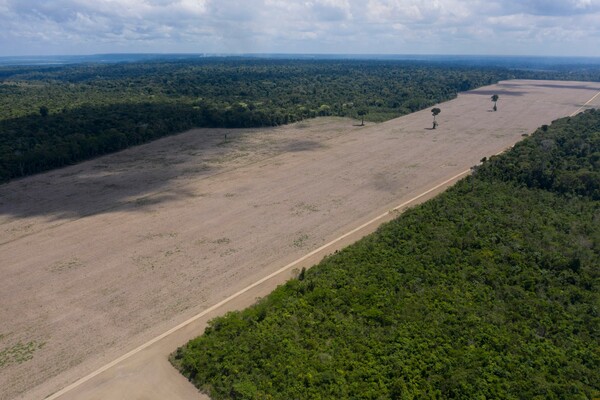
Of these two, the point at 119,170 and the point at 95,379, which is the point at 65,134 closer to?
the point at 119,170

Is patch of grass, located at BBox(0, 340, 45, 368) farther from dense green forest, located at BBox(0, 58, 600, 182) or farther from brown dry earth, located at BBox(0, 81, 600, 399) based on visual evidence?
dense green forest, located at BBox(0, 58, 600, 182)

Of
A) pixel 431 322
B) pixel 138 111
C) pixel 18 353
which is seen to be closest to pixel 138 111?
pixel 138 111

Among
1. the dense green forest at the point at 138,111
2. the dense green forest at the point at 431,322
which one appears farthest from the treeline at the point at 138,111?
the dense green forest at the point at 431,322

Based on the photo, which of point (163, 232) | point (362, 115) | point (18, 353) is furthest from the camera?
point (362, 115)

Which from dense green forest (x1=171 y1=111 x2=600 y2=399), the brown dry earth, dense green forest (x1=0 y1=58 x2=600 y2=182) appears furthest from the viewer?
dense green forest (x1=0 y1=58 x2=600 y2=182)

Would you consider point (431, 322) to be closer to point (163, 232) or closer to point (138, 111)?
point (163, 232)

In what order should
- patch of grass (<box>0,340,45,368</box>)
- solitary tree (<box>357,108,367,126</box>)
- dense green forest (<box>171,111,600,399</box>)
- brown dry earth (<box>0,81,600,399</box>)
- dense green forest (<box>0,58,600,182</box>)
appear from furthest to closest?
solitary tree (<box>357,108,367,126</box>), dense green forest (<box>0,58,600,182</box>), brown dry earth (<box>0,81,600,399</box>), patch of grass (<box>0,340,45,368</box>), dense green forest (<box>171,111,600,399</box>)

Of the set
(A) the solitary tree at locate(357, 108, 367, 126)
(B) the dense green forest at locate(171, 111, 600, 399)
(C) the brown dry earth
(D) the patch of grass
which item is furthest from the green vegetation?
(A) the solitary tree at locate(357, 108, 367, 126)
